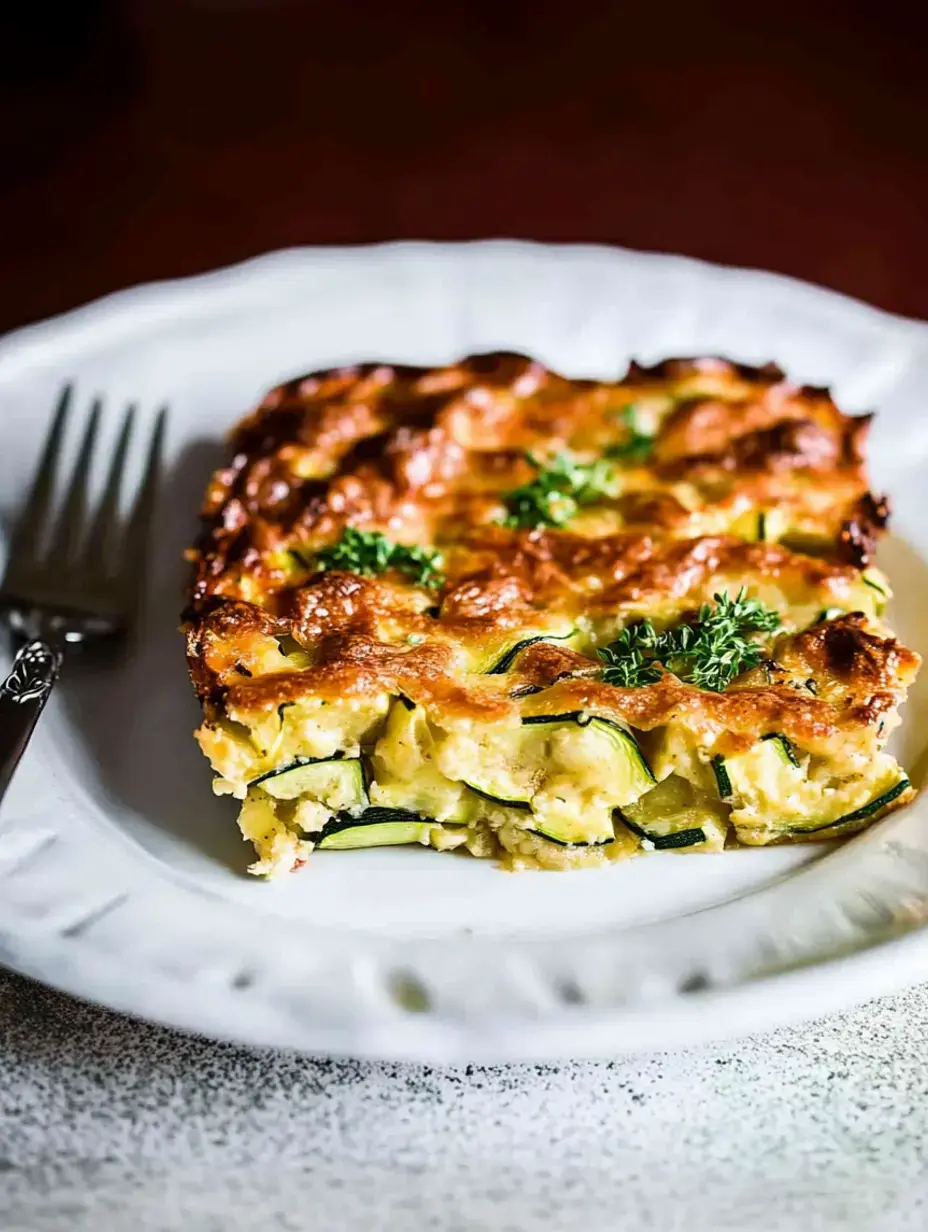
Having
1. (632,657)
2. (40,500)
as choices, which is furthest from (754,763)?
(40,500)

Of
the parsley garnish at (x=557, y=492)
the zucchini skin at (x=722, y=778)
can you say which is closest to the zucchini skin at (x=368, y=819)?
the zucchini skin at (x=722, y=778)

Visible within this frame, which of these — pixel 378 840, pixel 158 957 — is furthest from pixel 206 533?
pixel 158 957

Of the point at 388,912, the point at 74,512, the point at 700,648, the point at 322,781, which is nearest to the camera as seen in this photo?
the point at 388,912

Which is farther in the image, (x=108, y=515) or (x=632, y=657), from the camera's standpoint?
(x=108, y=515)

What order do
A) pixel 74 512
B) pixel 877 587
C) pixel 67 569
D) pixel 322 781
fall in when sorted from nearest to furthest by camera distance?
pixel 322 781 < pixel 877 587 < pixel 67 569 < pixel 74 512

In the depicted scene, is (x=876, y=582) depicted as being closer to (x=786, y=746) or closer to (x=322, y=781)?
(x=786, y=746)

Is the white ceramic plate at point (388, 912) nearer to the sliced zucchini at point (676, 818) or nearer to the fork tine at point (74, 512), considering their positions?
the sliced zucchini at point (676, 818)

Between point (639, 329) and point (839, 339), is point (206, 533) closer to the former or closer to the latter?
point (639, 329)
